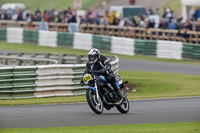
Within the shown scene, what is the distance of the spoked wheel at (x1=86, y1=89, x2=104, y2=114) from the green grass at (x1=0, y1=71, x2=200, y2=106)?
3.12 metres

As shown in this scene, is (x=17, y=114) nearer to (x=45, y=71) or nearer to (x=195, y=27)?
(x=45, y=71)

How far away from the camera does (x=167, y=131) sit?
9.84 metres

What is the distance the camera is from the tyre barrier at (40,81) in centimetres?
1595

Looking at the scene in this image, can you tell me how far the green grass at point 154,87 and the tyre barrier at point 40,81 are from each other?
0.33 meters

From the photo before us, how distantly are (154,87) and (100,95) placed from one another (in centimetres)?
671

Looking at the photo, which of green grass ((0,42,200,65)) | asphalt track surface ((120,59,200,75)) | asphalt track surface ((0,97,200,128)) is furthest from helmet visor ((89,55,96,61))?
green grass ((0,42,200,65))

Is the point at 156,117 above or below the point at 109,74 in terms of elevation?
below

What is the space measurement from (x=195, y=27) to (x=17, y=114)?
19.4 metres

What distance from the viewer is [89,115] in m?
12.1

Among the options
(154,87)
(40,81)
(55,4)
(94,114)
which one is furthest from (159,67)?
(55,4)

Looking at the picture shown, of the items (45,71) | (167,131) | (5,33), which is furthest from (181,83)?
(5,33)

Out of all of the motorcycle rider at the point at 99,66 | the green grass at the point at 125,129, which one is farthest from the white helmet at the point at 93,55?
the green grass at the point at 125,129

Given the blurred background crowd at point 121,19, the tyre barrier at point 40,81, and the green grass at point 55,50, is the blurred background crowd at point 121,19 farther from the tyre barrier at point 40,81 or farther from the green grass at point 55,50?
the tyre barrier at point 40,81

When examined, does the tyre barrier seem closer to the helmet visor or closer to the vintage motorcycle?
the vintage motorcycle
